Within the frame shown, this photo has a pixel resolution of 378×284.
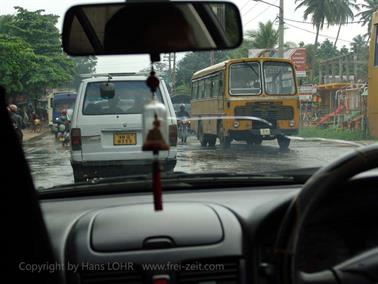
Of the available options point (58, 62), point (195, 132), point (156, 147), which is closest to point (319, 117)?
point (195, 132)

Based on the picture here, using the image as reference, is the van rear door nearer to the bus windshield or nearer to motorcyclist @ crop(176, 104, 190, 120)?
motorcyclist @ crop(176, 104, 190, 120)

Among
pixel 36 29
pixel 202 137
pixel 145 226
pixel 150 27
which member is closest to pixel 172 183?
pixel 145 226

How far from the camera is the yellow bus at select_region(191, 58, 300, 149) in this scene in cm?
903

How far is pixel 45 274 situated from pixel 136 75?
3.27 metres

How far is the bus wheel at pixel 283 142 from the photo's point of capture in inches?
355

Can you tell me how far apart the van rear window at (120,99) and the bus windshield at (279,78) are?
20.0ft

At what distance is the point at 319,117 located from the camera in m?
15.4

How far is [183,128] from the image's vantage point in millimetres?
6805

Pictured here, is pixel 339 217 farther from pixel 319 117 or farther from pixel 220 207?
pixel 319 117

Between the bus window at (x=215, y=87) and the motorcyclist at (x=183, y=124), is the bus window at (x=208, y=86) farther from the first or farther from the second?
the motorcyclist at (x=183, y=124)

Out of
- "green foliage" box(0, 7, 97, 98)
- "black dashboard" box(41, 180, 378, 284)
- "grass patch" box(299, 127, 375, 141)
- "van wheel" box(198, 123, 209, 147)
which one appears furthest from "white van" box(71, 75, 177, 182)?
"grass patch" box(299, 127, 375, 141)

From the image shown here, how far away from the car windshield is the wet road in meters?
0.02

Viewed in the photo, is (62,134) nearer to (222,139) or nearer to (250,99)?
(222,139)

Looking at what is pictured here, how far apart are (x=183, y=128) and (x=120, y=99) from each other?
161 centimetres
